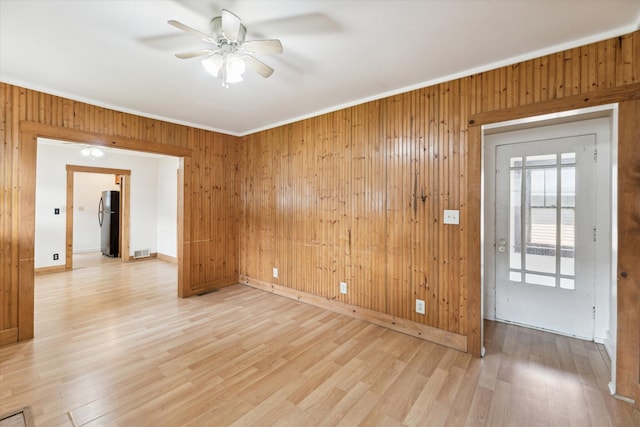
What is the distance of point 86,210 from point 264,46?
9166 mm

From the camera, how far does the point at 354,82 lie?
2.88 meters

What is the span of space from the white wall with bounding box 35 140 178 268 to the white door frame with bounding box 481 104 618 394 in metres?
6.40

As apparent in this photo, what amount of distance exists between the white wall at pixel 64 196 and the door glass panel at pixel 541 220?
6.80 meters

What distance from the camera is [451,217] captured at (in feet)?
8.86

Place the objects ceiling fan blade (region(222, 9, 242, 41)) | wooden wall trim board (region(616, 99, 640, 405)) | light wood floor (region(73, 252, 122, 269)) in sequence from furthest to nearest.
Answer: light wood floor (region(73, 252, 122, 269)) → wooden wall trim board (region(616, 99, 640, 405)) → ceiling fan blade (region(222, 9, 242, 41))

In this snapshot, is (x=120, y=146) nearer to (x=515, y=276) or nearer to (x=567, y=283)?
(x=515, y=276)

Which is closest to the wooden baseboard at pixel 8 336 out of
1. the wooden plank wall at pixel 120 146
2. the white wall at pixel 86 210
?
the wooden plank wall at pixel 120 146

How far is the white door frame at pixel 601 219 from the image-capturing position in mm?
2051

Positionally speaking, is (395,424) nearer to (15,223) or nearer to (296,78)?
(296,78)

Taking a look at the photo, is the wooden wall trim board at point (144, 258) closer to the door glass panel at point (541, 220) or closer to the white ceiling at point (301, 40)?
the white ceiling at point (301, 40)

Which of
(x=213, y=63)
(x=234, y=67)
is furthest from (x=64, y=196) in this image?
(x=234, y=67)

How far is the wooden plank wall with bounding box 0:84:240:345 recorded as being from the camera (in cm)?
279

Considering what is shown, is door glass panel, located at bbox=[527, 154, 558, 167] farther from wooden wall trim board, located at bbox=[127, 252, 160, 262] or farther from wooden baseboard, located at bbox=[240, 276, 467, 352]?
wooden wall trim board, located at bbox=[127, 252, 160, 262]

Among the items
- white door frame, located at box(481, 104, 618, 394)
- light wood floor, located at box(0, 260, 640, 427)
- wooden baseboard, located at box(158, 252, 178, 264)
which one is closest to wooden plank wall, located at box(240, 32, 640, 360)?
white door frame, located at box(481, 104, 618, 394)
